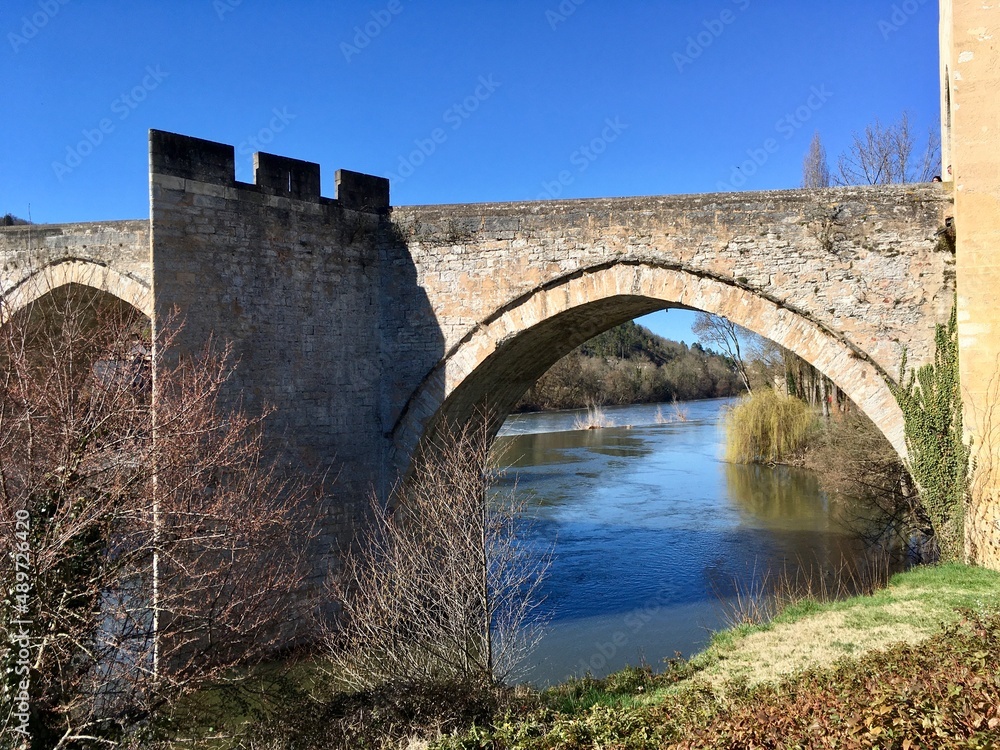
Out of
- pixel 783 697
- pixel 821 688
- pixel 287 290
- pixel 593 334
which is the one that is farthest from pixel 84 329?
pixel 821 688

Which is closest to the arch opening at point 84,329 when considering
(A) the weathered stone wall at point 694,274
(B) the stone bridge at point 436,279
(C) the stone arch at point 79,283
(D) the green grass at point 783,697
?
(C) the stone arch at point 79,283

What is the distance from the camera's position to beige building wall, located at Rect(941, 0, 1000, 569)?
6.53 m

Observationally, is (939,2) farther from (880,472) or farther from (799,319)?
(880,472)

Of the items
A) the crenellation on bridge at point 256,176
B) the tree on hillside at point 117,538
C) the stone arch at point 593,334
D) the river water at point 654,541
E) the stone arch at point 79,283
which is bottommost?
the river water at point 654,541

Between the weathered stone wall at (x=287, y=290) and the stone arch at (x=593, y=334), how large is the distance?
0.69m

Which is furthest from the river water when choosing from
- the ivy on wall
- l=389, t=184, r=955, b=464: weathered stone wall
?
the ivy on wall

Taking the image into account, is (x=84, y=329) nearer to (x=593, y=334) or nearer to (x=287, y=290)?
(x=287, y=290)

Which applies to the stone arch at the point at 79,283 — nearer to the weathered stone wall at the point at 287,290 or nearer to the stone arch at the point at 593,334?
the weathered stone wall at the point at 287,290

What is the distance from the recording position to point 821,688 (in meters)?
4.27

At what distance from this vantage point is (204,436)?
6875mm

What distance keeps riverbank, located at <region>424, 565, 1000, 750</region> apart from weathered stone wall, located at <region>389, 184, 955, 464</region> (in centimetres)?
166

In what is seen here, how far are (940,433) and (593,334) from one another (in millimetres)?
3764

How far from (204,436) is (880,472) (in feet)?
31.1

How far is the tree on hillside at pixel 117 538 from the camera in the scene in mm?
4809
